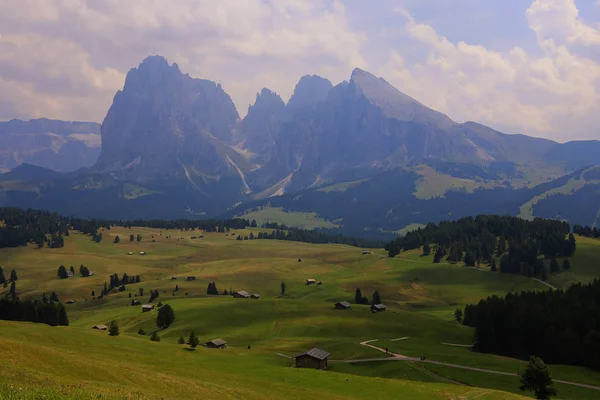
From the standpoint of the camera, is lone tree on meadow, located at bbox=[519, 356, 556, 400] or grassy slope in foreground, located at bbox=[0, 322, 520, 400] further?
lone tree on meadow, located at bbox=[519, 356, 556, 400]

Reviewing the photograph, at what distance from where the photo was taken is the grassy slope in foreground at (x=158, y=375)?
4278 centimetres

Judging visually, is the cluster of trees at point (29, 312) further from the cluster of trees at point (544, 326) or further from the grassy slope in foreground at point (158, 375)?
the cluster of trees at point (544, 326)

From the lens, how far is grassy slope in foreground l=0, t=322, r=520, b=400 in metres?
42.8

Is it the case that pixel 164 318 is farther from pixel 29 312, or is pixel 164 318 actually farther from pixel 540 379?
pixel 540 379

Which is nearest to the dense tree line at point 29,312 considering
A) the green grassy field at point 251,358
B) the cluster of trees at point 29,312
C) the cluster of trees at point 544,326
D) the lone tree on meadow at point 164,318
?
the cluster of trees at point 29,312

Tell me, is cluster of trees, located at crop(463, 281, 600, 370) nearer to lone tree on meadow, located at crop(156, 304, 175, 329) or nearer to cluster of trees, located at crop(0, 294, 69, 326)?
lone tree on meadow, located at crop(156, 304, 175, 329)

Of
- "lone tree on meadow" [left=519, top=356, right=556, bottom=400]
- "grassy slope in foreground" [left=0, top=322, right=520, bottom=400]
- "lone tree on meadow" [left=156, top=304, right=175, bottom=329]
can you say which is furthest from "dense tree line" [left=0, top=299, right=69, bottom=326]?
"lone tree on meadow" [left=519, top=356, right=556, bottom=400]

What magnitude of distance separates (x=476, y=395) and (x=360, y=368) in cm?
3291

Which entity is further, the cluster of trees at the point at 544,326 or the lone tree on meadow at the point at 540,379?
the cluster of trees at the point at 544,326

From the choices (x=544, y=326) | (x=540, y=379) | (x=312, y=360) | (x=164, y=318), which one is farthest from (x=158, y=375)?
(x=544, y=326)

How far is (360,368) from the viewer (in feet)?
339

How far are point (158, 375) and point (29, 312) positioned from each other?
94888mm

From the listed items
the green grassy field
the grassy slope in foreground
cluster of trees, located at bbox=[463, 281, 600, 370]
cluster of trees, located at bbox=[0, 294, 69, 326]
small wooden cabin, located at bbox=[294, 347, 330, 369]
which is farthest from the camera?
cluster of trees, located at bbox=[0, 294, 69, 326]

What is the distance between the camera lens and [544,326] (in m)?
129
